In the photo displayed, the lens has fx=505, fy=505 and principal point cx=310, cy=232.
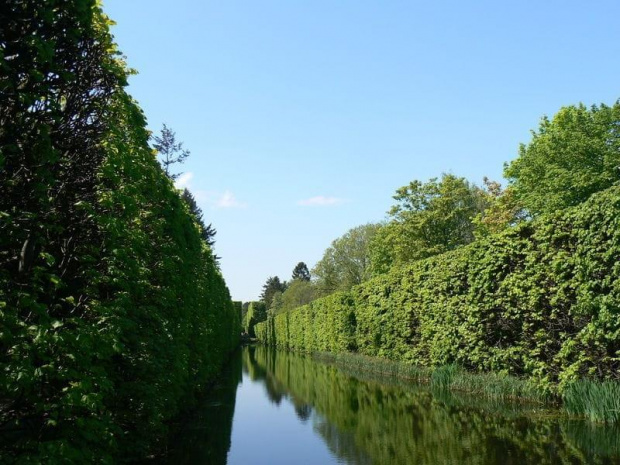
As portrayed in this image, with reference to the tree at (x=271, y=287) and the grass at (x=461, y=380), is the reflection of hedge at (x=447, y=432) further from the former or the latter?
the tree at (x=271, y=287)

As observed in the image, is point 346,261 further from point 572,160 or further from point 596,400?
point 596,400

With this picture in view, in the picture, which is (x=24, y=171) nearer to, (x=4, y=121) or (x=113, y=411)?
(x=4, y=121)

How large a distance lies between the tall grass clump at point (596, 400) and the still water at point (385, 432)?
287 millimetres

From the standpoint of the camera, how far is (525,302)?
11.8 m

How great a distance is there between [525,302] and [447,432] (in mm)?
4303

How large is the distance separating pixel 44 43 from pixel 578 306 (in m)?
9.95

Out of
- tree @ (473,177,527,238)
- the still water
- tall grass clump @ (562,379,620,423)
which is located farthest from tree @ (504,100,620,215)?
tall grass clump @ (562,379,620,423)

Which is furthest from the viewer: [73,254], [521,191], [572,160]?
[521,191]

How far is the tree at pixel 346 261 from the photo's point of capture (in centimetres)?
5986

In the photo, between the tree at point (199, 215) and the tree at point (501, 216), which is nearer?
the tree at point (501, 216)

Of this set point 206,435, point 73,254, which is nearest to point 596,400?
point 206,435

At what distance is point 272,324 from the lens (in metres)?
58.6

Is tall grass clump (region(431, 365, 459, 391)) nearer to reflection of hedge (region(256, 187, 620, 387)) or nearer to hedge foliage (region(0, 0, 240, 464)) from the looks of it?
reflection of hedge (region(256, 187, 620, 387))

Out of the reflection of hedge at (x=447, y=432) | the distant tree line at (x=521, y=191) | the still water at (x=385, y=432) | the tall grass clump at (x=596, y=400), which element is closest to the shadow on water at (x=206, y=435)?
the still water at (x=385, y=432)
